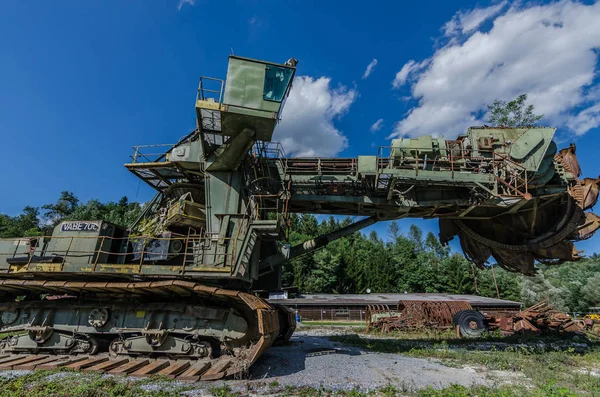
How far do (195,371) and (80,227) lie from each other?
5.53 metres

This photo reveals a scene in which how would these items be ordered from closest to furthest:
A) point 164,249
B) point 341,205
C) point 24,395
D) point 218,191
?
1. point 24,395
2. point 164,249
3. point 218,191
4. point 341,205

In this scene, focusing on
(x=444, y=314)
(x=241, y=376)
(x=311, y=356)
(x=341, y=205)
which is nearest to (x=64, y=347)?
(x=241, y=376)

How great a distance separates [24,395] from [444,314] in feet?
63.4

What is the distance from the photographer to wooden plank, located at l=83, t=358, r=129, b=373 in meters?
7.20

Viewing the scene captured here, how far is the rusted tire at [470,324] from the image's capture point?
16.3 metres

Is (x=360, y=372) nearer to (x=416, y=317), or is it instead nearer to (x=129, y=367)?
(x=129, y=367)

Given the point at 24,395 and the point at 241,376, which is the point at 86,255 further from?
the point at 241,376

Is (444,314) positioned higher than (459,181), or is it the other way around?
(459,181)

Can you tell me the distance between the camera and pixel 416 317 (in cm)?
1894

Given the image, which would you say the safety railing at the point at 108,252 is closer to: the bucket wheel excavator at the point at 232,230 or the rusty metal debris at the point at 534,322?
the bucket wheel excavator at the point at 232,230

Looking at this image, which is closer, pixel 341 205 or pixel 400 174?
pixel 400 174

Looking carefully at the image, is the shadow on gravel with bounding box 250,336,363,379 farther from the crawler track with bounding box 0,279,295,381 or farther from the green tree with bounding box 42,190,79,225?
the green tree with bounding box 42,190,79,225

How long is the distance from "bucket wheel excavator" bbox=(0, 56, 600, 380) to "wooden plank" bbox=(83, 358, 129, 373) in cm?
9

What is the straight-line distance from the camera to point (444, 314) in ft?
61.9
